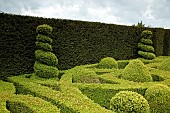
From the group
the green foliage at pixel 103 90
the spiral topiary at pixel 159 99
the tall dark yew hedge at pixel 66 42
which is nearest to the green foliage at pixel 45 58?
the tall dark yew hedge at pixel 66 42

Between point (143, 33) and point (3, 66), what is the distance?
47.7 feet

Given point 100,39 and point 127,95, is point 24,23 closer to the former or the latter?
point 100,39

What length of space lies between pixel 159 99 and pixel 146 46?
617 inches

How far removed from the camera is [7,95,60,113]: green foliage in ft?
25.2

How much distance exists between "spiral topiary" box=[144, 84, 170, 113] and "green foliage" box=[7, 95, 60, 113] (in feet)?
12.5

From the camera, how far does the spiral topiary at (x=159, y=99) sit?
33.5 feet

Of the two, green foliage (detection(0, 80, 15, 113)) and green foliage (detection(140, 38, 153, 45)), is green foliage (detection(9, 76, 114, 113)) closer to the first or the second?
green foliage (detection(0, 80, 15, 113))

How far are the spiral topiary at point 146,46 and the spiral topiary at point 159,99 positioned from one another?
575 inches

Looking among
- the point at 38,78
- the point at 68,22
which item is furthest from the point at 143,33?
the point at 38,78

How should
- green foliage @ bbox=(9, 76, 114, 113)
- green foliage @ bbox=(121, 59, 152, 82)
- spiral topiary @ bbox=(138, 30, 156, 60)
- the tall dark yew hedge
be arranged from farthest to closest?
1. spiral topiary @ bbox=(138, 30, 156, 60)
2. the tall dark yew hedge
3. green foliage @ bbox=(121, 59, 152, 82)
4. green foliage @ bbox=(9, 76, 114, 113)

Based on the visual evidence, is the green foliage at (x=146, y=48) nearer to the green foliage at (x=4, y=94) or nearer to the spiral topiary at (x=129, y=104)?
the green foliage at (x=4, y=94)

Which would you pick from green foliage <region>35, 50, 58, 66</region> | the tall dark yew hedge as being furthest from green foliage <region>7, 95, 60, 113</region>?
the tall dark yew hedge

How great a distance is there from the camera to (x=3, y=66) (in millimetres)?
15273

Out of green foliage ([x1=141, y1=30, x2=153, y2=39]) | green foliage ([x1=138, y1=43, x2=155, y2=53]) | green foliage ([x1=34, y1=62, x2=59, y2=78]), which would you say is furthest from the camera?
green foliage ([x1=141, y1=30, x2=153, y2=39])
